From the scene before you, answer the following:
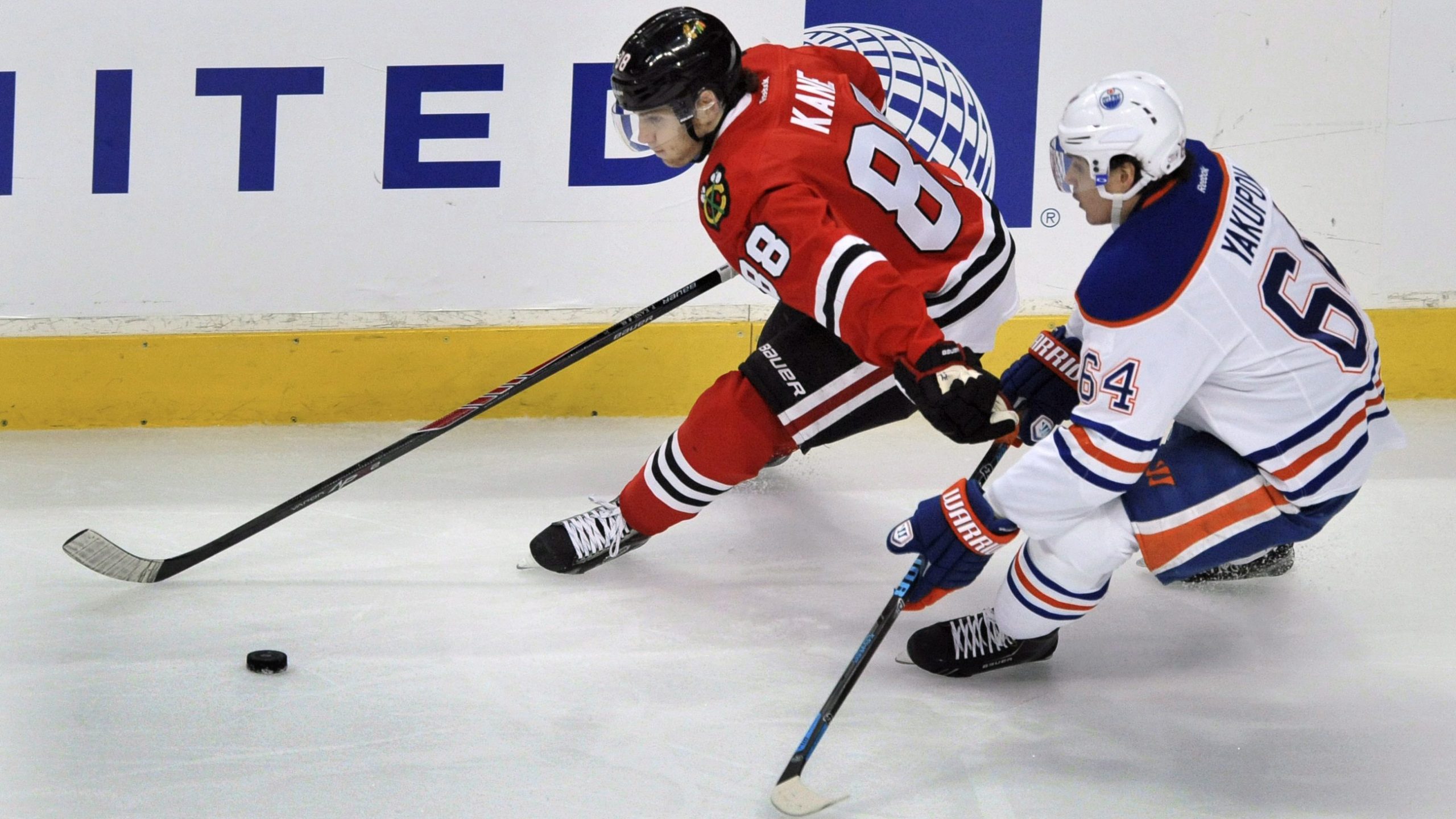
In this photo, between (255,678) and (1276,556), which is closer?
(255,678)

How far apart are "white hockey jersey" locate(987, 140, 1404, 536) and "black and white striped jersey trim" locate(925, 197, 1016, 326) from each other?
20.4 inches

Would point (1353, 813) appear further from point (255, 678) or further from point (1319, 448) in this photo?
point (255, 678)

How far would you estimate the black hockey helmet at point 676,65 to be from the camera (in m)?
2.36

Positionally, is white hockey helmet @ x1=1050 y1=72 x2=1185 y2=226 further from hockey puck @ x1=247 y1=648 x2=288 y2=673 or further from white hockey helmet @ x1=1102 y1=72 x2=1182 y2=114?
hockey puck @ x1=247 y1=648 x2=288 y2=673

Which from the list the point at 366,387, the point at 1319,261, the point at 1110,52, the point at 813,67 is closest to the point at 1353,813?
the point at 1319,261

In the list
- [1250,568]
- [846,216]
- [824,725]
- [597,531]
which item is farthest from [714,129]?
[1250,568]

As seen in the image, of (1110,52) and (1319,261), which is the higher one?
(1110,52)

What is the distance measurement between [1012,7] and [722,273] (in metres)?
1.30

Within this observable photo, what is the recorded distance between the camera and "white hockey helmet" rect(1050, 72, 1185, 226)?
1.99 meters

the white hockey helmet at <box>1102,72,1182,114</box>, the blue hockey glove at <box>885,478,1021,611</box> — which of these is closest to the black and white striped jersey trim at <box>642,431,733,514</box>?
the blue hockey glove at <box>885,478,1021,611</box>

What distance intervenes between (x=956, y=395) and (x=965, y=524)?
9.0 inches

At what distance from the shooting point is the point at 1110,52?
3701 millimetres

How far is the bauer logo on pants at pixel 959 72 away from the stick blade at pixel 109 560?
2.10 meters

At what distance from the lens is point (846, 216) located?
8.09ft
